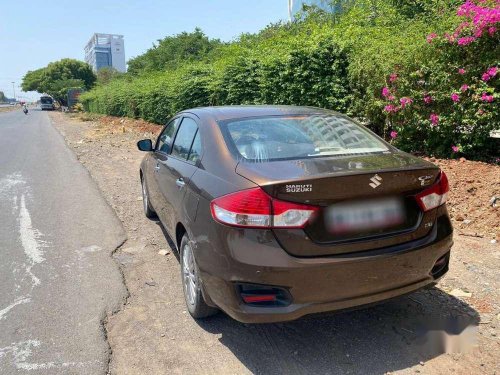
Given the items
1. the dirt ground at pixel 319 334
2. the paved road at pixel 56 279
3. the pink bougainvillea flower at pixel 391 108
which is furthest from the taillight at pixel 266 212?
the pink bougainvillea flower at pixel 391 108

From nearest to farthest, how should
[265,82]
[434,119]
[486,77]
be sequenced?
[486,77] < [434,119] < [265,82]

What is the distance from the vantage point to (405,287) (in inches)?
112

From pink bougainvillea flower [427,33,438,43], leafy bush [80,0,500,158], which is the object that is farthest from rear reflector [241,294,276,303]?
pink bougainvillea flower [427,33,438,43]

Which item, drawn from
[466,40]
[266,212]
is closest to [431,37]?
[466,40]

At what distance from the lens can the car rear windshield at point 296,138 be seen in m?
3.16

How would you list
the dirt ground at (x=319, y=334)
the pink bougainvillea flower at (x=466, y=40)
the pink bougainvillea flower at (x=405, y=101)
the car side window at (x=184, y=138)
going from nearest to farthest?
1. the dirt ground at (x=319, y=334)
2. the car side window at (x=184, y=138)
3. the pink bougainvillea flower at (x=466, y=40)
4. the pink bougainvillea flower at (x=405, y=101)

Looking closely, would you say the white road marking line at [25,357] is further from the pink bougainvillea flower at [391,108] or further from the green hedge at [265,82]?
the green hedge at [265,82]

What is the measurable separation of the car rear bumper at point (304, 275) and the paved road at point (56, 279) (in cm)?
106

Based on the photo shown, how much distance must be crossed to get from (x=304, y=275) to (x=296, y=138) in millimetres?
1253

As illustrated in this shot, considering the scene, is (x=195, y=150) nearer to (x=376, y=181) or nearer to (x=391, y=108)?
(x=376, y=181)

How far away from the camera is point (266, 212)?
8.34 feet

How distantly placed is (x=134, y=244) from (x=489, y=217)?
4312mm

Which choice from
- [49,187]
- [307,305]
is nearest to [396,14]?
[49,187]

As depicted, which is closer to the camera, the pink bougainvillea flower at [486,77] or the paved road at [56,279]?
the paved road at [56,279]
